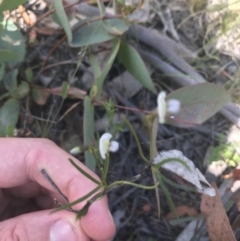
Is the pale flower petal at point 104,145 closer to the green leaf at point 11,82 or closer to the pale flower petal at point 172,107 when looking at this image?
the pale flower petal at point 172,107

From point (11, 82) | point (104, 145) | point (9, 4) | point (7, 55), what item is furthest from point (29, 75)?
A: point (104, 145)

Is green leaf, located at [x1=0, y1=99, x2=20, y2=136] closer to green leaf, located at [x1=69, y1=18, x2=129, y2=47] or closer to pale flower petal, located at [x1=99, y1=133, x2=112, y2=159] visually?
green leaf, located at [x1=69, y1=18, x2=129, y2=47]

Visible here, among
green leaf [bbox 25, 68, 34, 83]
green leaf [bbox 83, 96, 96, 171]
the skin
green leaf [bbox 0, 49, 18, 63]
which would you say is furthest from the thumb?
green leaf [bbox 25, 68, 34, 83]

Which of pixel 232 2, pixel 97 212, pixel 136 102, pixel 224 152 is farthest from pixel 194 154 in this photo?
pixel 97 212

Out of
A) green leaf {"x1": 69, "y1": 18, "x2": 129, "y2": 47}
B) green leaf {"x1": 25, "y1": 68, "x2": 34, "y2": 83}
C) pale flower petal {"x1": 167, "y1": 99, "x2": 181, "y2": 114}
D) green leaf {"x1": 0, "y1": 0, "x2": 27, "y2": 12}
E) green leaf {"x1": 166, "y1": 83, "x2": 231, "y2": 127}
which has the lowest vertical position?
green leaf {"x1": 25, "y1": 68, "x2": 34, "y2": 83}

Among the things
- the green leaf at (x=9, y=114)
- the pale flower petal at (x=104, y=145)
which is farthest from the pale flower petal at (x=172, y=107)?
the green leaf at (x=9, y=114)

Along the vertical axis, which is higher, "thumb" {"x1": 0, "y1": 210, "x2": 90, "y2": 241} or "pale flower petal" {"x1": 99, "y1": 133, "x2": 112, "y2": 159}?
"pale flower petal" {"x1": 99, "y1": 133, "x2": 112, "y2": 159}

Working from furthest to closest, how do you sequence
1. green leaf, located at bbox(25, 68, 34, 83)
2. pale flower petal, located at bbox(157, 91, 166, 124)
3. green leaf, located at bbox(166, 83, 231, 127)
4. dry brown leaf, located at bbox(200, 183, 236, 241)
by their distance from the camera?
green leaf, located at bbox(25, 68, 34, 83) → dry brown leaf, located at bbox(200, 183, 236, 241) → green leaf, located at bbox(166, 83, 231, 127) → pale flower petal, located at bbox(157, 91, 166, 124)

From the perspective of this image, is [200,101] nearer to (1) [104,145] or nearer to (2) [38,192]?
(1) [104,145]
